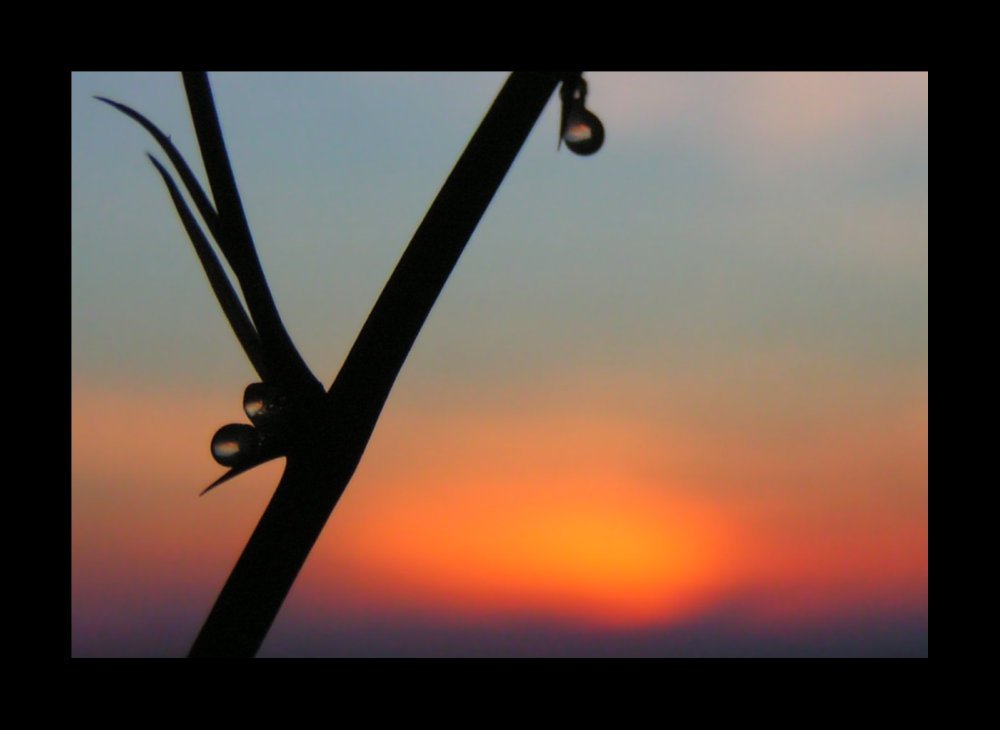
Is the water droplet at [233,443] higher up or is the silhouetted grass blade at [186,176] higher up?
the silhouetted grass blade at [186,176]

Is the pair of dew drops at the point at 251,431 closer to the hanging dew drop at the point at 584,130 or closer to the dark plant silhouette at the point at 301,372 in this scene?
the dark plant silhouette at the point at 301,372

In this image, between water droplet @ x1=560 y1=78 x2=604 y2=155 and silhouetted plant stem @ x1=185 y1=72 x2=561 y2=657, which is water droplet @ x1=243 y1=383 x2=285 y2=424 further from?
water droplet @ x1=560 y1=78 x2=604 y2=155

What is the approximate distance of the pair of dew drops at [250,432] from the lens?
60 centimetres

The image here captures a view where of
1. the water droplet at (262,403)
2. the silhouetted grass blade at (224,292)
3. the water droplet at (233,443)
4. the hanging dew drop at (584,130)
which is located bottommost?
the water droplet at (233,443)

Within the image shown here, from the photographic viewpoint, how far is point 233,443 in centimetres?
60

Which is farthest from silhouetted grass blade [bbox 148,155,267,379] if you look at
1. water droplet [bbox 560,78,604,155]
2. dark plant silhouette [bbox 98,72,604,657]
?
water droplet [bbox 560,78,604,155]

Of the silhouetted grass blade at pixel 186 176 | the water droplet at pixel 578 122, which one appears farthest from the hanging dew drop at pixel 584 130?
the silhouetted grass blade at pixel 186 176

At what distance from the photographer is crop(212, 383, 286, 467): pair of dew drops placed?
0.60 meters

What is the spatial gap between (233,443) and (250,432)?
0.01 meters

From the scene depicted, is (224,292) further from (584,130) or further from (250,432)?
(584,130)

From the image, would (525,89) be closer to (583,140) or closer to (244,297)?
(583,140)

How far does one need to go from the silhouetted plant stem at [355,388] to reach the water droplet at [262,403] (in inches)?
1.1

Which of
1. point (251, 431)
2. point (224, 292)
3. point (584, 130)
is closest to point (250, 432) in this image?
point (251, 431)

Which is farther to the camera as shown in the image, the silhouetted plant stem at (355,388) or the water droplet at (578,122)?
the water droplet at (578,122)
